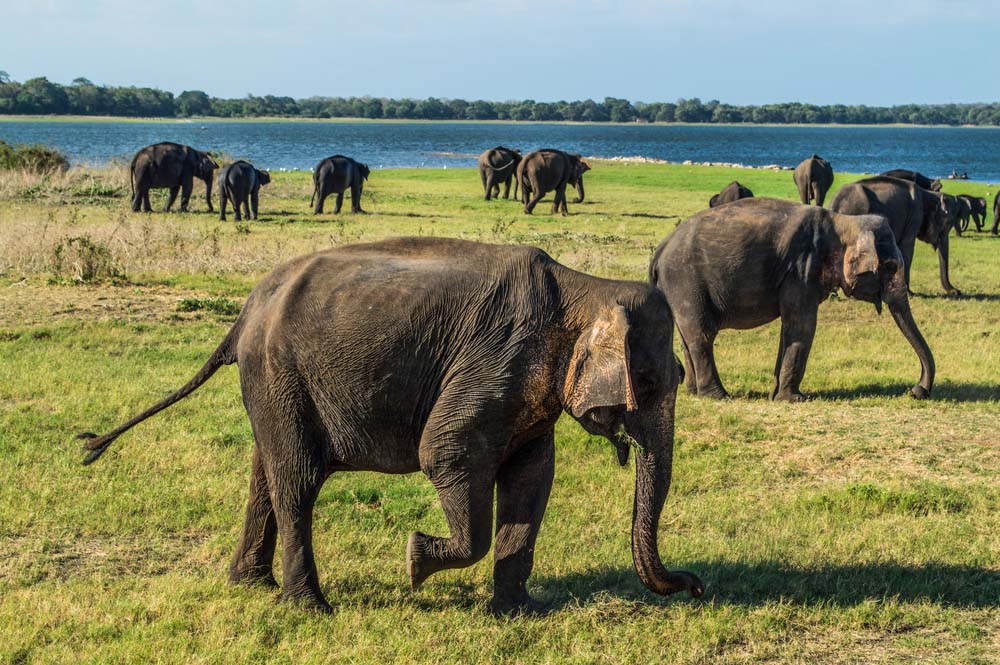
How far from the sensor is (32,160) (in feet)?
118

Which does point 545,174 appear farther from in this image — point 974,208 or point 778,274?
point 778,274

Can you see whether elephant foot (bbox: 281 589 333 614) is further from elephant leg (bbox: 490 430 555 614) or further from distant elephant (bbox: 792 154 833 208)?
distant elephant (bbox: 792 154 833 208)

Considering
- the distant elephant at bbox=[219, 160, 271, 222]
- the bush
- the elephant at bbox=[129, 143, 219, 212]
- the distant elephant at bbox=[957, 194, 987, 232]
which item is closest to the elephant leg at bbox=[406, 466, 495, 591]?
the distant elephant at bbox=[219, 160, 271, 222]

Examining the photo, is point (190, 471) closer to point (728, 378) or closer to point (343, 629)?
point (343, 629)

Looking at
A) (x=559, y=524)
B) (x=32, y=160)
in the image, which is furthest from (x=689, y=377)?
(x=32, y=160)

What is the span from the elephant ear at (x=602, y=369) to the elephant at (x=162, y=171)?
25.5 meters

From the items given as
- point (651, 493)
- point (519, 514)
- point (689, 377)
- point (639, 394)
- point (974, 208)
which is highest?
point (639, 394)

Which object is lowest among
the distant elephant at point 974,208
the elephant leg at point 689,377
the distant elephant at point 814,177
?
the elephant leg at point 689,377

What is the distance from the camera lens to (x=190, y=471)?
883cm

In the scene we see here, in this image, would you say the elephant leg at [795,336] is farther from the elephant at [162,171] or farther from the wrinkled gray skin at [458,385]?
the elephant at [162,171]

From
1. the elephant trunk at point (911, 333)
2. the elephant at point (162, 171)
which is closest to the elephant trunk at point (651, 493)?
the elephant trunk at point (911, 333)

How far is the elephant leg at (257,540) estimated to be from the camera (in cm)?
657

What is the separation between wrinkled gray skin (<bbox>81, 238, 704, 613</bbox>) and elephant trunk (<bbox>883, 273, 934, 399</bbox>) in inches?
272

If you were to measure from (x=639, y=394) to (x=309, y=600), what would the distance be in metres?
2.16
